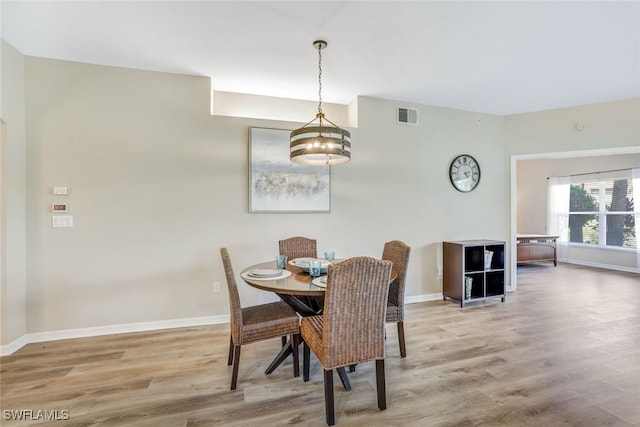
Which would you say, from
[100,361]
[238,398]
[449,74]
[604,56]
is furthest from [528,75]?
[100,361]

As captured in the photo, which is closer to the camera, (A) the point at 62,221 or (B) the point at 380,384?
(B) the point at 380,384

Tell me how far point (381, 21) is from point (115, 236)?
3.29m

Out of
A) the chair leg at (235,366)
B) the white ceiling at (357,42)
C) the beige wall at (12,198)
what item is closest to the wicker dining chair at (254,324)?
the chair leg at (235,366)

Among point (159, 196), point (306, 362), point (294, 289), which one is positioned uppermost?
point (159, 196)

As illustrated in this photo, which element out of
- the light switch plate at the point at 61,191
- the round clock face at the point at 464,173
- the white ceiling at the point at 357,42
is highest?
the white ceiling at the point at 357,42

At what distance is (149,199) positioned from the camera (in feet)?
10.5

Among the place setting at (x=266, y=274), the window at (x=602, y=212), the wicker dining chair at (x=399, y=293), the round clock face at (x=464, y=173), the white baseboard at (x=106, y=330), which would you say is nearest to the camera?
the place setting at (x=266, y=274)

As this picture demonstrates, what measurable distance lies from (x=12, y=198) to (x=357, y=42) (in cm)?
347

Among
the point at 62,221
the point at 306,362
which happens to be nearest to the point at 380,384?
the point at 306,362

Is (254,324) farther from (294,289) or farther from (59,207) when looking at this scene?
(59,207)

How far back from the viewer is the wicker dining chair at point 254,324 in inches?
81.7

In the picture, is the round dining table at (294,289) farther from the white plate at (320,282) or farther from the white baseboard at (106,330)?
the white baseboard at (106,330)

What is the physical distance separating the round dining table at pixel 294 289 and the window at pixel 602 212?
275 inches

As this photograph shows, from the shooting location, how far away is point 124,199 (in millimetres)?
3135
